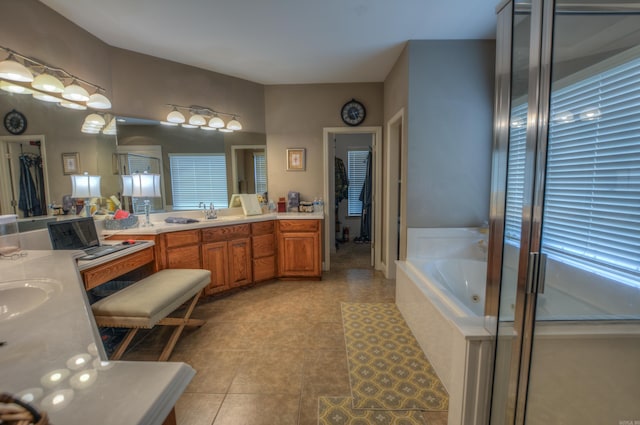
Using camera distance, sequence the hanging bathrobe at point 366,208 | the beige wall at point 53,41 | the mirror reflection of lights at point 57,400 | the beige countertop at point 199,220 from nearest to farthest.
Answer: the mirror reflection of lights at point 57,400 → the beige wall at point 53,41 → the beige countertop at point 199,220 → the hanging bathrobe at point 366,208

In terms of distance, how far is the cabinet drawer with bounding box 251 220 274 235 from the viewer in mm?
3301

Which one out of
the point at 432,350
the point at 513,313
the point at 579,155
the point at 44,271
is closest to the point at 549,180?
the point at 579,155

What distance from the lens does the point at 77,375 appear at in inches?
20.7

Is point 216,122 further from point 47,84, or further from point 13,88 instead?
point 13,88

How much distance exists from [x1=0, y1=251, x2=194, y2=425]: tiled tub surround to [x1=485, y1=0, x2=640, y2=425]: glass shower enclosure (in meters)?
1.20

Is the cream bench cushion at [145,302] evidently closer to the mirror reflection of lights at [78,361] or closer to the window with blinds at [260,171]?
the mirror reflection of lights at [78,361]

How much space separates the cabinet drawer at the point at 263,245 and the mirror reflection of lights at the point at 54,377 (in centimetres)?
278

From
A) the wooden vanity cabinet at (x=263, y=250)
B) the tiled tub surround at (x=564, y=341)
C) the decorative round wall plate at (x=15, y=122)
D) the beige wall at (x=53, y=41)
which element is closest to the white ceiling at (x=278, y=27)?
the beige wall at (x=53, y=41)

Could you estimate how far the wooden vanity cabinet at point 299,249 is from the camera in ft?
11.3

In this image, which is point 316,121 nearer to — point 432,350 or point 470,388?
point 432,350

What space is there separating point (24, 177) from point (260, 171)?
7.54 ft

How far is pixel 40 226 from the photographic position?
75.1 inches

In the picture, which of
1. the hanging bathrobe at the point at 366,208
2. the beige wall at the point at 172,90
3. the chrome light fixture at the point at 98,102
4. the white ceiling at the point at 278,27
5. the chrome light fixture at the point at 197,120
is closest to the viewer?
the white ceiling at the point at 278,27

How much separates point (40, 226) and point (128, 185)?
0.85m
